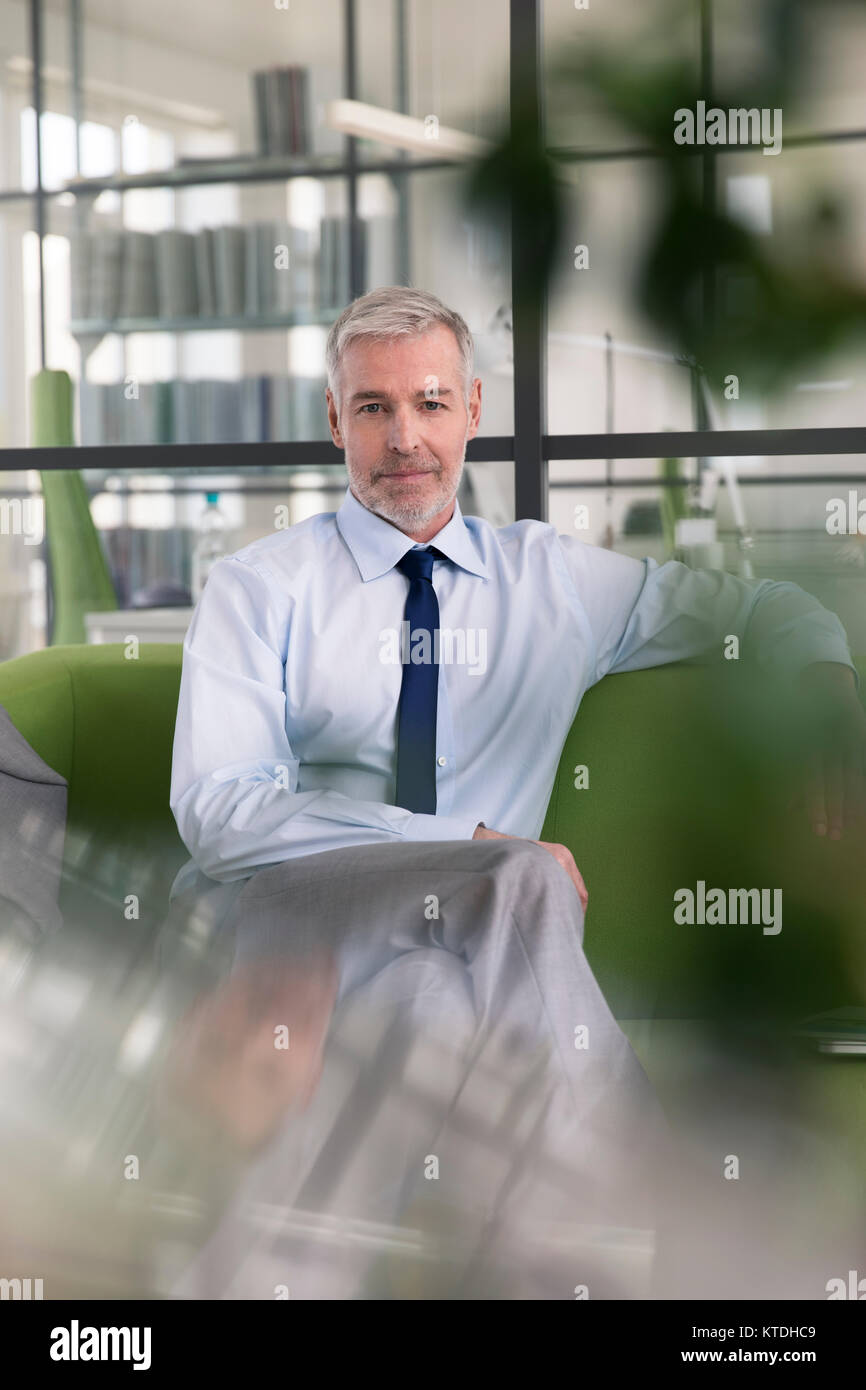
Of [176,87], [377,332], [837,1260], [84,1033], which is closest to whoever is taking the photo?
[837,1260]

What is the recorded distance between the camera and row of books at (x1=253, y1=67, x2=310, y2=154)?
126 inches

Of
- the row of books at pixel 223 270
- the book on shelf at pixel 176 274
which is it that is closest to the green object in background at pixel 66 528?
the row of books at pixel 223 270

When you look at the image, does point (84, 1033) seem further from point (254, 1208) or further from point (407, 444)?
point (407, 444)

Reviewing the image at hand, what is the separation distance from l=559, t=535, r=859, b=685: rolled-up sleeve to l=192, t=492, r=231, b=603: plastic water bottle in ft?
6.96

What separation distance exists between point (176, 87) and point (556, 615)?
2476mm

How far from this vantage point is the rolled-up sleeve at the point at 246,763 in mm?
1166

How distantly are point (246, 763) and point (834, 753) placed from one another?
1.75ft

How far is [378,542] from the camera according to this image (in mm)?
1374

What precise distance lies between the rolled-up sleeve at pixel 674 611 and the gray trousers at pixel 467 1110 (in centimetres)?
38

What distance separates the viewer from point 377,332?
4.36 feet

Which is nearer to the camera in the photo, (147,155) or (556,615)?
(556,615)

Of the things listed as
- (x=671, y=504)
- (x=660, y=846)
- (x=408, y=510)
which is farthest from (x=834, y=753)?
(x=671, y=504)

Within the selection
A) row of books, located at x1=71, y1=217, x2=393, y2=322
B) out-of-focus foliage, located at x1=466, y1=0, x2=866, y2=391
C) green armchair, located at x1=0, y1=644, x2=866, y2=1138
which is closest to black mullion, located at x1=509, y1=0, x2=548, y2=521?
out-of-focus foliage, located at x1=466, y1=0, x2=866, y2=391

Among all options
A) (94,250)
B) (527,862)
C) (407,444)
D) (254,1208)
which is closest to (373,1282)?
(254,1208)
